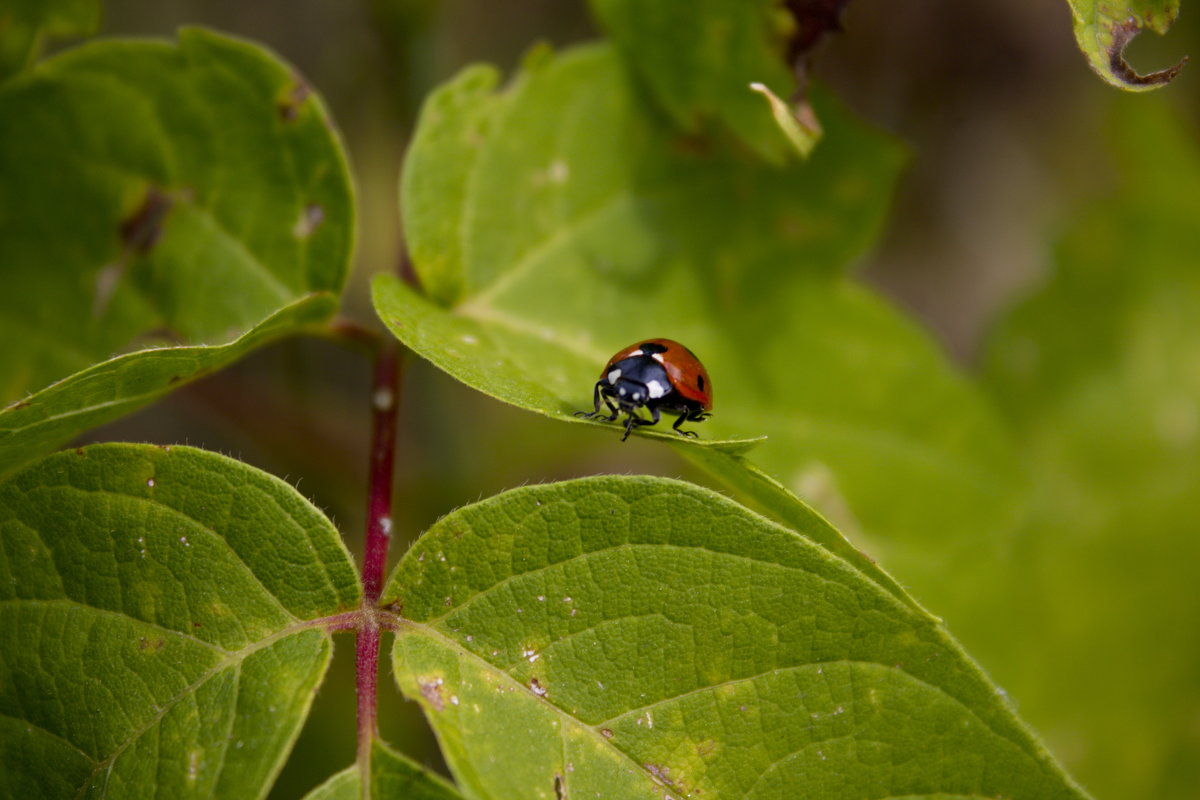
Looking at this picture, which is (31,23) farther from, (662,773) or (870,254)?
(870,254)

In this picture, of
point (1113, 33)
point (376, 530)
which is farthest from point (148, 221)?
point (1113, 33)

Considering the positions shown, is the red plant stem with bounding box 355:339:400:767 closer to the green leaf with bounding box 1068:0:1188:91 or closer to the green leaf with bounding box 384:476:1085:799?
the green leaf with bounding box 384:476:1085:799

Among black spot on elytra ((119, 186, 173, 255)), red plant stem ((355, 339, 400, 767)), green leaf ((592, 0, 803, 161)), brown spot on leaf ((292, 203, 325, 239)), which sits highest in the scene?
green leaf ((592, 0, 803, 161))

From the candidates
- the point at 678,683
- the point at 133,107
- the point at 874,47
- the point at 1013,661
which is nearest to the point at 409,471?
the point at 133,107

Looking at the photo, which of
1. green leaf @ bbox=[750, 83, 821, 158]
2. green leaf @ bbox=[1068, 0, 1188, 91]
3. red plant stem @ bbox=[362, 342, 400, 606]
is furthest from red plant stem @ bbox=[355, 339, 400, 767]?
green leaf @ bbox=[1068, 0, 1188, 91]

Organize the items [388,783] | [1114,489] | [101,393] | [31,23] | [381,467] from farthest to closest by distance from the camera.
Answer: [1114,489]
[31,23]
[381,467]
[101,393]
[388,783]

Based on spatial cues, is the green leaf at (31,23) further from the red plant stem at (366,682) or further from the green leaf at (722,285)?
the red plant stem at (366,682)

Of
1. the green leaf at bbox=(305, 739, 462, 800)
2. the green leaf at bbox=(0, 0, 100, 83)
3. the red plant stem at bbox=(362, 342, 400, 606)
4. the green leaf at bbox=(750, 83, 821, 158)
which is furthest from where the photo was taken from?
the green leaf at bbox=(0, 0, 100, 83)

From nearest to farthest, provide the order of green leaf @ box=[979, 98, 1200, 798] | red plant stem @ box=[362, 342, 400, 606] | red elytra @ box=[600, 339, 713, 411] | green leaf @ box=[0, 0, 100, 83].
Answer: red plant stem @ box=[362, 342, 400, 606] < red elytra @ box=[600, 339, 713, 411] < green leaf @ box=[0, 0, 100, 83] < green leaf @ box=[979, 98, 1200, 798]
